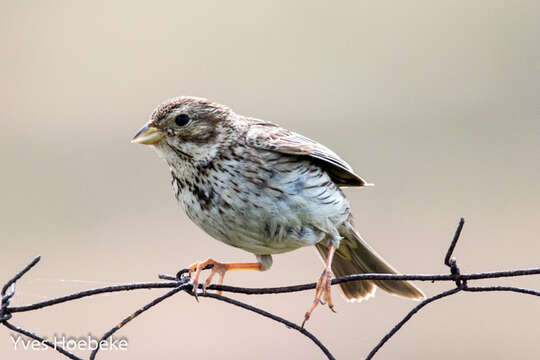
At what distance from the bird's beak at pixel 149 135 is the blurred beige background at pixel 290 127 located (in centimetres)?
84

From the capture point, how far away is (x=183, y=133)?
→ 4262mm

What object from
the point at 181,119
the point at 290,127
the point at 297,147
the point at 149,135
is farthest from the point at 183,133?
the point at 290,127

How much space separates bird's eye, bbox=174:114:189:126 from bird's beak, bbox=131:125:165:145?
95mm

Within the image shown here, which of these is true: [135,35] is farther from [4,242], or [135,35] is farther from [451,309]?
[451,309]

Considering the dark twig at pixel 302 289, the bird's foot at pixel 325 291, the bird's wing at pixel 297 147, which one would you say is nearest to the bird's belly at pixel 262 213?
the bird's wing at pixel 297 147

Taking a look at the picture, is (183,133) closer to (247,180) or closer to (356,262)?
(247,180)

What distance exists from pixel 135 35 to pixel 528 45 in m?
6.67

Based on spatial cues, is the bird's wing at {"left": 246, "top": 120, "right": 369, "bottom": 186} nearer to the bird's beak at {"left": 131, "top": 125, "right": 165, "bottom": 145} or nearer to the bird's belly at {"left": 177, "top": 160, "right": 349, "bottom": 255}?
the bird's belly at {"left": 177, "top": 160, "right": 349, "bottom": 255}

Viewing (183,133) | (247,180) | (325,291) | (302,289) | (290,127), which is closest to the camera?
(302,289)

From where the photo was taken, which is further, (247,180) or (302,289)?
(247,180)

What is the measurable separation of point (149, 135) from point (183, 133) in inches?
6.8

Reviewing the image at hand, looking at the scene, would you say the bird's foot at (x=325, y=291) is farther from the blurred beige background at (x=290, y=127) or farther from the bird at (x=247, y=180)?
the blurred beige background at (x=290, y=127)

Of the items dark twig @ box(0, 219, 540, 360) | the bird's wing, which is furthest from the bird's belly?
dark twig @ box(0, 219, 540, 360)

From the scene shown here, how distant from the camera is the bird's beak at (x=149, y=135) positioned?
13.7ft
